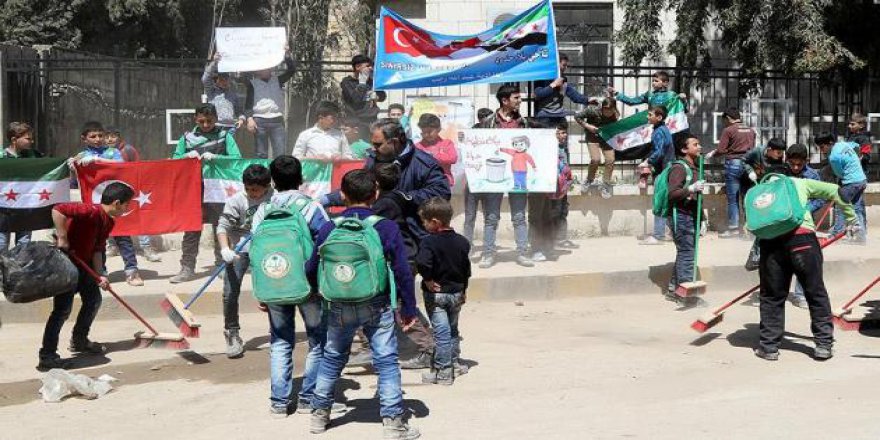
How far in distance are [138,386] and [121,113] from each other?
29.0 ft

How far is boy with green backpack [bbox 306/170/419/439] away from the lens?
22.6ft

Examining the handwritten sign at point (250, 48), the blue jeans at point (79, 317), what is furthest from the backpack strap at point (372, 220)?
the handwritten sign at point (250, 48)

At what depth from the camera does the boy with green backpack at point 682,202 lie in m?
11.3

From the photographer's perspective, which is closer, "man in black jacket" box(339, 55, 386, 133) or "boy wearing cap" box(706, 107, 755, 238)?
"man in black jacket" box(339, 55, 386, 133)

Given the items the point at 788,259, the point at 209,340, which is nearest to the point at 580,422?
the point at 788,259

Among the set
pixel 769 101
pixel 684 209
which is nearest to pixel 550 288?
pixel 684 209

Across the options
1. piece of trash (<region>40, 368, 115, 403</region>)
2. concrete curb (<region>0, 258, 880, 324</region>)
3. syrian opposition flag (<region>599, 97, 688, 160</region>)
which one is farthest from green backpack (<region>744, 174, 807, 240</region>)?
syrian opposition flag (<region>599, 97, 688, 160</region>)

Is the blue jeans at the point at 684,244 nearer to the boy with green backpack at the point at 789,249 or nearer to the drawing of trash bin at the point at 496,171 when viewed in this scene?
the boy with green backpack at the point at 789,249

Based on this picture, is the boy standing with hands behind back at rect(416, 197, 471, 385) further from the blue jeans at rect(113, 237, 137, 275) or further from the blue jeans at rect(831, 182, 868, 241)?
the blue jeans at rect(831, 182, 868, 241)

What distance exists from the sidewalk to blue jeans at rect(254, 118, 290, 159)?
137 cm

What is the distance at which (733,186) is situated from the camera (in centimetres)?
1523

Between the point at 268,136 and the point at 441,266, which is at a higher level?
the point at 268,136

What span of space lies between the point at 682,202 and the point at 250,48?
5.72 metres

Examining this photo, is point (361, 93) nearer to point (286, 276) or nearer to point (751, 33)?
point (751, 33)
